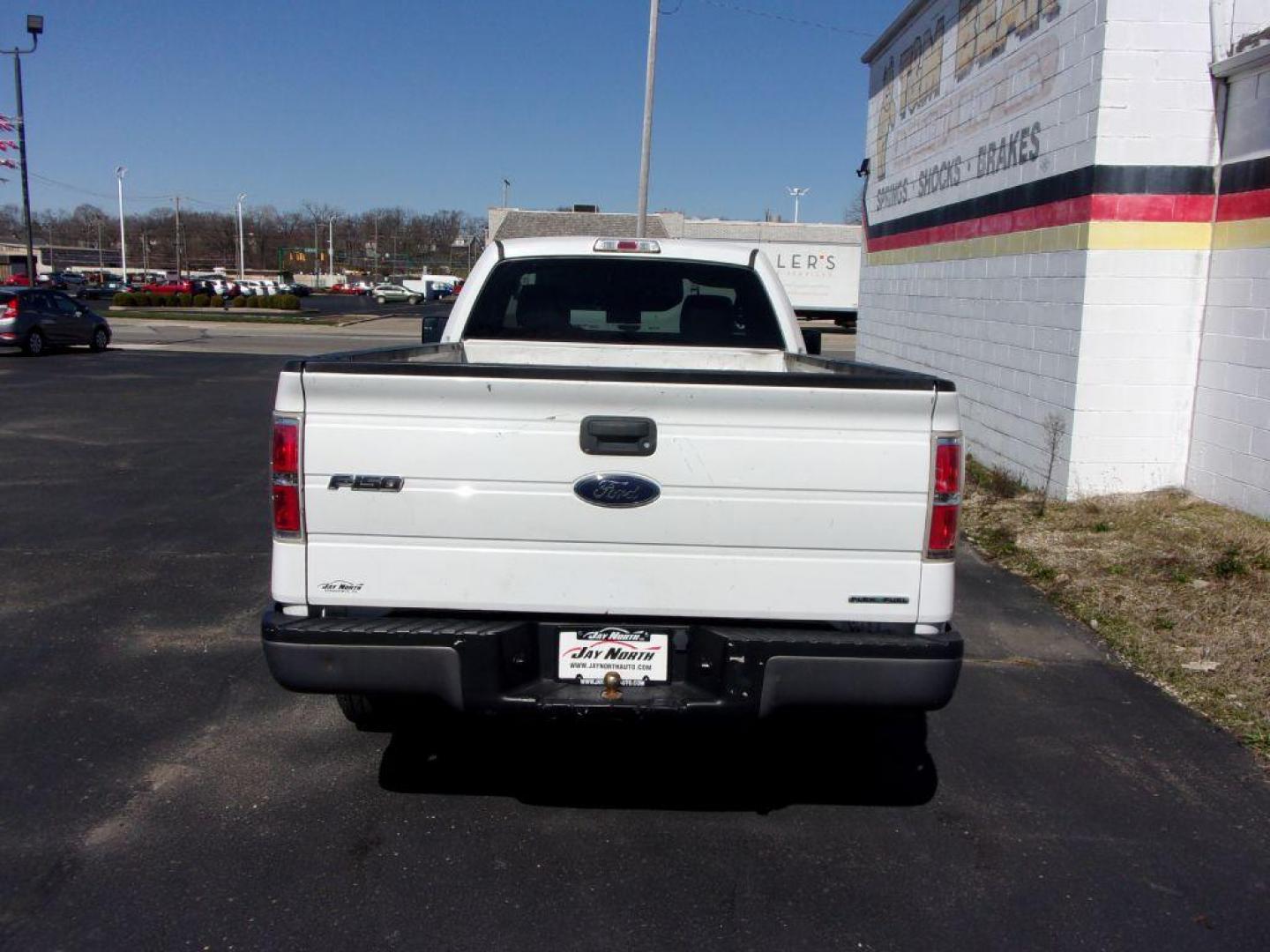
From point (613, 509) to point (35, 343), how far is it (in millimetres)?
25853

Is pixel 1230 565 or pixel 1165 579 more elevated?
pixel 1230 565

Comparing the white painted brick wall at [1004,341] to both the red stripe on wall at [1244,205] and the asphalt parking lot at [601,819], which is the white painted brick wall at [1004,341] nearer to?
the red stripe on wall at [1244,205]

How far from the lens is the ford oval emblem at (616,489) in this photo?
140 inches

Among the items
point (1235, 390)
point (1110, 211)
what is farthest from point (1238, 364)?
point (1110, 211)

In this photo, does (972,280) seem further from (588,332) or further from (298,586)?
(298,586)

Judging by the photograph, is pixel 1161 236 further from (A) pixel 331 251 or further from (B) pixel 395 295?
(A) pixel 331 251

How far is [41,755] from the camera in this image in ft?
15.0

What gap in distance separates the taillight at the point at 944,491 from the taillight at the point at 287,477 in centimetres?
198

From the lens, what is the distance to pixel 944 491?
358 centimetres

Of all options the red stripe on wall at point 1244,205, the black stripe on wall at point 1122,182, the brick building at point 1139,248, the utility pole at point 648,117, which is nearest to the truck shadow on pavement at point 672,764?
the brick building at point 1139,248

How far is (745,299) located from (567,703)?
306cm

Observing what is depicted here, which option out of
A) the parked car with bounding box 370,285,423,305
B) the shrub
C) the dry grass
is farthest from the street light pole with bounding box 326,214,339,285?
the shrub

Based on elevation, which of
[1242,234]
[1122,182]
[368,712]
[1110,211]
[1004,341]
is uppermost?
[1122,182]

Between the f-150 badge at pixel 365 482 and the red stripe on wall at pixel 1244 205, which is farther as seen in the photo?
the red stripe on wall at pixel 1244 205
